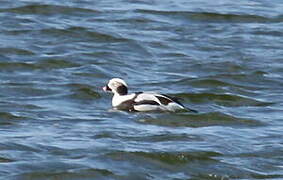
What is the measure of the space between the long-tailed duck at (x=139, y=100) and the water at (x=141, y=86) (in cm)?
16

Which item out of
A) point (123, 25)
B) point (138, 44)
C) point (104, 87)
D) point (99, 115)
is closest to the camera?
point (99, 115)

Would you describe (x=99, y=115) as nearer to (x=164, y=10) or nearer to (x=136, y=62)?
(x=136, y=62)

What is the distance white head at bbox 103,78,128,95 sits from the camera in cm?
1802

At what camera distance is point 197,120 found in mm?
16828

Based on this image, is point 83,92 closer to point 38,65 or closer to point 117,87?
point 117,87

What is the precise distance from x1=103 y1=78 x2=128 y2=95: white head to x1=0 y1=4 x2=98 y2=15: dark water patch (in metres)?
7.07

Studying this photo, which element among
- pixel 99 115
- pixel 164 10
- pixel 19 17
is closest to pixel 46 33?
pixel 19 17

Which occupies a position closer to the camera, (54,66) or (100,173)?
(100,173)

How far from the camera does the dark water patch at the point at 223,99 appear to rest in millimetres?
18172

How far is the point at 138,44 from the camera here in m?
22.5

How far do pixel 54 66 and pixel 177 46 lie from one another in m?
3.06

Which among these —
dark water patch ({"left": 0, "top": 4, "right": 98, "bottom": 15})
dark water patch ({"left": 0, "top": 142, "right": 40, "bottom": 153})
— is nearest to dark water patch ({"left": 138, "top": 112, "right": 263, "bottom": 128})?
dark water patch ({"left": 0, "top": 142, "right": 40, "bottom": 153})

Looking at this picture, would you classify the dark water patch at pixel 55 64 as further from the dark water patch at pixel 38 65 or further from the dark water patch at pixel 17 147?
the dark water patch at pixel 17 147

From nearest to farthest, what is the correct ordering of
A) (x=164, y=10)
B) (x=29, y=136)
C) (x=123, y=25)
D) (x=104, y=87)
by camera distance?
(x=29, y=136)
(x=104, y=87)
(x=123, y=25)
(x=164, y=10)
